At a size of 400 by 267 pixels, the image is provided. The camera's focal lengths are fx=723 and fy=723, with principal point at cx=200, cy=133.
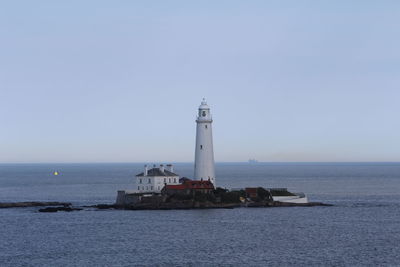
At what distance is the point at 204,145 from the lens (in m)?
85.8

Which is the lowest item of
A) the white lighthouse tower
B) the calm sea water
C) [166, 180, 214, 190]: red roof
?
the calm sea water

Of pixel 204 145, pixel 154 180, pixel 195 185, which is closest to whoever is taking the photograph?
pixel 195 185

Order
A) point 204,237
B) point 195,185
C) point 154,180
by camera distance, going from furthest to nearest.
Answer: point 154,180, point 195,185, point 204,237

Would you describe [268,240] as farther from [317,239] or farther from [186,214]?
[186,214]

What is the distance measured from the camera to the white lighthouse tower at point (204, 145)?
8575cm

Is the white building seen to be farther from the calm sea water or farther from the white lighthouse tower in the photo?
the calm sea water

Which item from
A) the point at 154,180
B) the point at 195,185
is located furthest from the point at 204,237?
the point at 154,180

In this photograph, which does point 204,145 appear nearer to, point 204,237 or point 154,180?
point 154,180

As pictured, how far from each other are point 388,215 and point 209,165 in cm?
2145

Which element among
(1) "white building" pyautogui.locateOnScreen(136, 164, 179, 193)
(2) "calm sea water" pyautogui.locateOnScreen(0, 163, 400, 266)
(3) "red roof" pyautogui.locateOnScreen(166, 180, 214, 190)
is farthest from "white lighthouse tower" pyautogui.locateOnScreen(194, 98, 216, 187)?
(2) "calm sea water" pyautogui.locateOnScreen(0, 163, 400, 266)

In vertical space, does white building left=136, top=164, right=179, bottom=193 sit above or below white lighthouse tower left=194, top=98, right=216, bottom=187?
below

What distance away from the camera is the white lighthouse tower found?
3376 inches

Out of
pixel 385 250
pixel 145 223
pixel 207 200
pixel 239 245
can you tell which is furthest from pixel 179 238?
pixel 207 200

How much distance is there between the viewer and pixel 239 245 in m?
55.6
